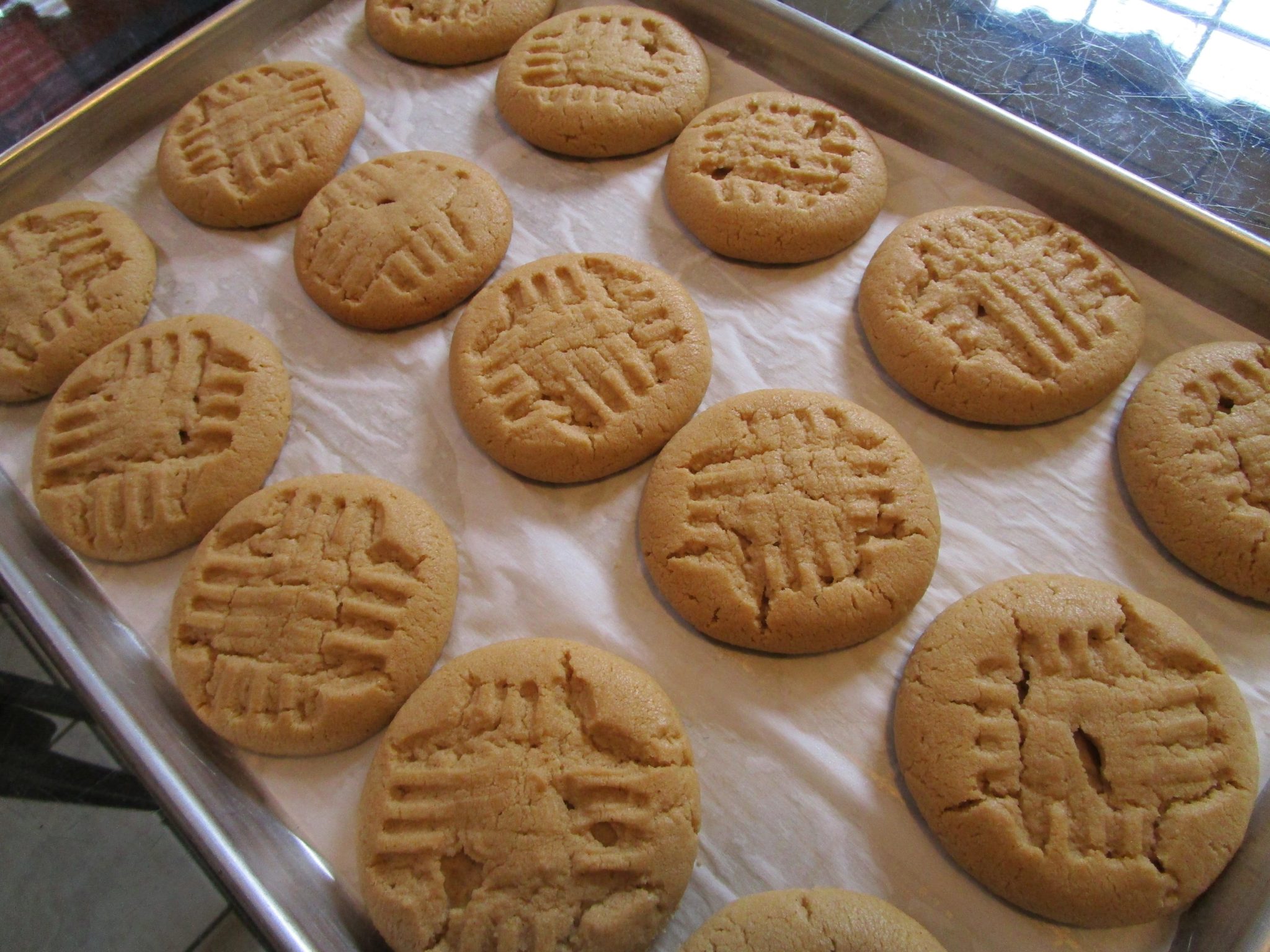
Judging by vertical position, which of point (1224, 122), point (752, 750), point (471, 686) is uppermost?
point (1224, 122)

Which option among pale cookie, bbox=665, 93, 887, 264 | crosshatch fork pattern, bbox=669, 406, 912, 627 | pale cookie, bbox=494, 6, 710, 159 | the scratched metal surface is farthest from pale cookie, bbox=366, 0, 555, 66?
crosshatch fork pattern, bbox=669, 406, 912, 627

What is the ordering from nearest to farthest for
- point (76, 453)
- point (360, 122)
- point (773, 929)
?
point (773, 929), point (76, 453), point (360, 122)

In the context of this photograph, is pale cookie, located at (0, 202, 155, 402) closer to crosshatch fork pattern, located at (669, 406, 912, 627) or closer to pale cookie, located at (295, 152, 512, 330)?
pale cookie, located at (295, 152, 512, 330)

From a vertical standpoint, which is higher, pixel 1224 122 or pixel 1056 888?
pixel 1224 122

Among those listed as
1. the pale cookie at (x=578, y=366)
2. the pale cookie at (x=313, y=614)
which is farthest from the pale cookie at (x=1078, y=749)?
the pale cookie at (x=313, y=614)

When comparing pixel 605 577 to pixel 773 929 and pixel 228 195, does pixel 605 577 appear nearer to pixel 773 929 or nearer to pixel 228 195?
pixel 773 929

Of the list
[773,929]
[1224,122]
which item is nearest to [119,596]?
[773,929]

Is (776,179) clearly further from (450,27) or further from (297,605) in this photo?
(297,605)
